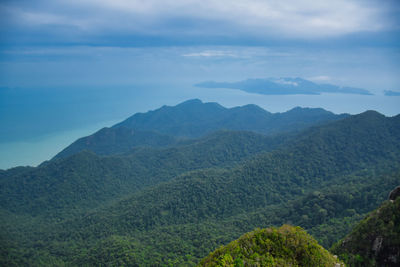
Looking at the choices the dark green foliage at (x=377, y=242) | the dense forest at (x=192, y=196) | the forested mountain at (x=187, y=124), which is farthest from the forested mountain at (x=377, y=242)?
the forested mountain at (x=187, y=124)

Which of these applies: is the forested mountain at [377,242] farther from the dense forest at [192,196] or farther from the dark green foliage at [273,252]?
the dense forest at [192,196]

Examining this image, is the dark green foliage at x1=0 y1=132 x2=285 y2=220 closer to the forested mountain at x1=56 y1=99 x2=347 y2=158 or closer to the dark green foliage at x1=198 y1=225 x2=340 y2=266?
the forested mountain at x1=56 y1=99 x2=347 y2=158

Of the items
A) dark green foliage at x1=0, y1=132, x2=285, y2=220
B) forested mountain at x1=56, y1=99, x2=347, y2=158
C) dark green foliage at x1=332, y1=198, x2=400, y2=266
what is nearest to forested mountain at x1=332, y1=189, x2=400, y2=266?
dark green foliage at x1=332, y1=198, x2=400, y2=266

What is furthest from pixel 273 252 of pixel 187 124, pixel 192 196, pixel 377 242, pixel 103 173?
pixel 187 124

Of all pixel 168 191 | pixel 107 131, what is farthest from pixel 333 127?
pixel 107 131

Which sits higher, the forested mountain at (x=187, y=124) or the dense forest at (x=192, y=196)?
the forested mountain at (x=187, y=124)

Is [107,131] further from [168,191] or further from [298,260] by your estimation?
[298,260]
